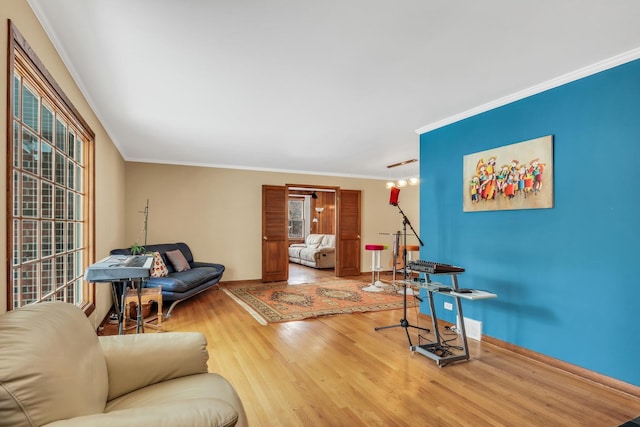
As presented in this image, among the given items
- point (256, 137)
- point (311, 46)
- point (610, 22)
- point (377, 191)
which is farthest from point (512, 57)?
point (377, 191)

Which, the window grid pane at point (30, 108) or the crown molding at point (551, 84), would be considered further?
the crown molding at point (551, 84)

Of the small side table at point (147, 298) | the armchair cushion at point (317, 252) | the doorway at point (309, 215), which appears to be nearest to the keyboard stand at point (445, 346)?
the small side table at point (147, 298)

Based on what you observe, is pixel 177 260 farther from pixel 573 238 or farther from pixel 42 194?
pixel 573 238

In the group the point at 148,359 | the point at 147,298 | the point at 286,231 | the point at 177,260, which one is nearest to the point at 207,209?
the point at 177,260

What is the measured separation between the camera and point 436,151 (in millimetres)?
4164

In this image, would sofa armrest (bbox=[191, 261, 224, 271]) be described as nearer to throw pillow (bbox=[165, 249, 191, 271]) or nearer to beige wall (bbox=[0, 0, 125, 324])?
throw pillow (bbox=[165, 249, 191, 271])

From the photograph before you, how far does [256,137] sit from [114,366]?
138 inches

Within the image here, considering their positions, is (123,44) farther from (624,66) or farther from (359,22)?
(624,66)

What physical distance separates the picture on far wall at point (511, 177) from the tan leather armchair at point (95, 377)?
296 cm

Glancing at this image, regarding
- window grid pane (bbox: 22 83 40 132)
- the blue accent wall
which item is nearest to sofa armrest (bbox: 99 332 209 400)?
window grid pane (bbox: 22 83 40 132)

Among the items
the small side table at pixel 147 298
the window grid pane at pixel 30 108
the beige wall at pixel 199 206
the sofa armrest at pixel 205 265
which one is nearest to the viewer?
the window grid pane at pixel 30 108

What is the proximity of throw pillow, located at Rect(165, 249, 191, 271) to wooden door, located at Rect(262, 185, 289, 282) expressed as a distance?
69.9 inches

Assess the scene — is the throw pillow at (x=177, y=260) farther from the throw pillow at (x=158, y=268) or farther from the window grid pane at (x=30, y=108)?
the window grid pane at (x=30, y=108)

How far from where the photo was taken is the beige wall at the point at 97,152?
1.55 meters
